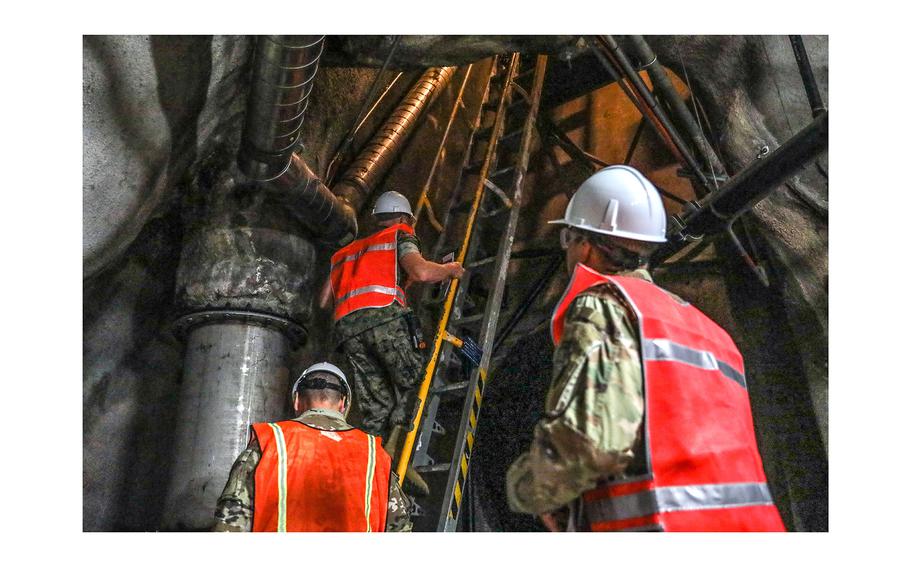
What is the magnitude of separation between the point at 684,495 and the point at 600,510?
0.77 ft

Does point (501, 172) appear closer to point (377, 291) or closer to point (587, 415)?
point (377, 291)

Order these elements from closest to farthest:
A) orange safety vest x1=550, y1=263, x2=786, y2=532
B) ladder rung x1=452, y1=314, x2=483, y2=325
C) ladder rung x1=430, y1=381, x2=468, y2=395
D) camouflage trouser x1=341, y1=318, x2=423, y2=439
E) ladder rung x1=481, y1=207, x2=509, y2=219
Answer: orange safety vest x1=550, y1=263, x2=786, y2=532 → ladder rung x1=430, y1=381, x2=468, y2=395 → camouflage trouser x1=341, y1=318, x2=423, y2=439 → ladder rung x1=452, y1=314, x2=483, y2=325 → ladder rung x1=481, y1=207, x2=509, y2=219

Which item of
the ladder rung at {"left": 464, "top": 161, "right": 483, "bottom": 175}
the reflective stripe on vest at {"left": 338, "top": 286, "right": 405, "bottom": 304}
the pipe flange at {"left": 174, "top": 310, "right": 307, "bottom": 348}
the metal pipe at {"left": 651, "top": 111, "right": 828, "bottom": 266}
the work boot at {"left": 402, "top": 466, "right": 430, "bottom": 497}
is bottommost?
the work boot at {"left": 402, "top": 466, "right": 430, "bottom": 497}

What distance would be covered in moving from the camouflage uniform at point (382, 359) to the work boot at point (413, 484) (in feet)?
1.50

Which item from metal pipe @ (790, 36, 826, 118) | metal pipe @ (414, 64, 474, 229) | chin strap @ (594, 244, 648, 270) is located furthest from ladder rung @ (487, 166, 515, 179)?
chin strap @ (594, 244, 648, 270)

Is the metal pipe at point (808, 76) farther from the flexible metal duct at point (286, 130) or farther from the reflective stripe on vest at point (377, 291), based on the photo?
the reflective stripe on vest at point (377, 291)

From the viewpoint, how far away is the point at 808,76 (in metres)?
3.77

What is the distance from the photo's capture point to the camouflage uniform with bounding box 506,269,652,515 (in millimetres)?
1973

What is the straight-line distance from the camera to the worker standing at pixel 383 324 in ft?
14.7

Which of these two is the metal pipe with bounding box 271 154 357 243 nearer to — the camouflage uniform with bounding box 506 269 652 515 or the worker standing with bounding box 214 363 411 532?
the worker standing with bounding box 214 363 411 532

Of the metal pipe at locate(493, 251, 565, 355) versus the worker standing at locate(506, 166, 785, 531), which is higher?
the metal pipe at locate(493, 251, 565, 355)

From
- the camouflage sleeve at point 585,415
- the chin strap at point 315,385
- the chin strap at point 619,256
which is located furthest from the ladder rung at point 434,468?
the camouflage sleeve at point 585,415

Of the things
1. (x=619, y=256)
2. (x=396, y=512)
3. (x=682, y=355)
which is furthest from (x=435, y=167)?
(x=682, y=355)
